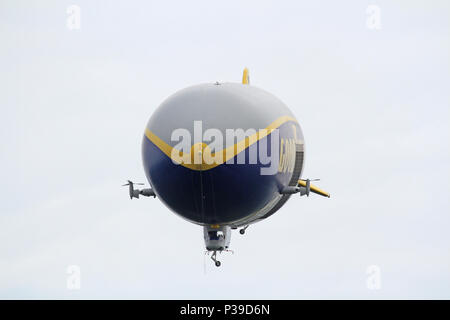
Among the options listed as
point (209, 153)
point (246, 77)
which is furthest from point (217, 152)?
point (246, 77)

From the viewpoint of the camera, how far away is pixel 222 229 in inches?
2655

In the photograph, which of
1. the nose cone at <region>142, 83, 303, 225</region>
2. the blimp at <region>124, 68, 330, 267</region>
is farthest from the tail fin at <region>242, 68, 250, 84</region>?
the nose cone at <region>142, 83, 303, 225</region>

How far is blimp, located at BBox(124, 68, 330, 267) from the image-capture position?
6219 centimetres

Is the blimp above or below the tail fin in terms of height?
below

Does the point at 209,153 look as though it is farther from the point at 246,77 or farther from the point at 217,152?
the point at 246,77

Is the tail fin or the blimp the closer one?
the blimp

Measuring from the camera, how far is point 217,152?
62062mm

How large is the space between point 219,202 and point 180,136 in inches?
146

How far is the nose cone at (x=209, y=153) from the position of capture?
62.2 metres

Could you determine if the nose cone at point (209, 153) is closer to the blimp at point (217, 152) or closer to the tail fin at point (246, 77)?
the blimp at point (217, 152)

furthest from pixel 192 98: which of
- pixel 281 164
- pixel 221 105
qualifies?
pixel 281 164

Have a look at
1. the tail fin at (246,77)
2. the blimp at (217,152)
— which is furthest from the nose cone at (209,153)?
the tail fin at (246,77)

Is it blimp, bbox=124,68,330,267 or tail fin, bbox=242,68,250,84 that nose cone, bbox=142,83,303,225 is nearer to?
blimp, bbox=124,68,330,267

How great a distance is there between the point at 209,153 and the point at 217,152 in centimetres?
36
